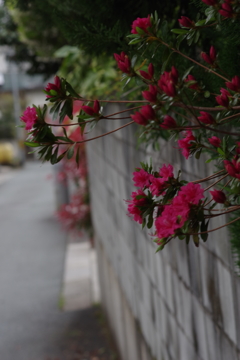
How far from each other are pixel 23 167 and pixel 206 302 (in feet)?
93.7

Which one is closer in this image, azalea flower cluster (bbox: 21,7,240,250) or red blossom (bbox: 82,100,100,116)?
azalea flower cluster (bbox: 21,7,240,250)

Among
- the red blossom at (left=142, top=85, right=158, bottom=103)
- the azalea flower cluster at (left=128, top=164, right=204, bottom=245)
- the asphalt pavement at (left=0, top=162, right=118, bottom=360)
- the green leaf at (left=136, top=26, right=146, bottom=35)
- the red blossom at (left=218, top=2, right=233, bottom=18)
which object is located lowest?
the asphalt pavement at (left=0, top=162, right=118, bottom=360)

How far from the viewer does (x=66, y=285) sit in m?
6.89

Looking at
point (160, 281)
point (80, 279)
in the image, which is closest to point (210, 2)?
point (160, 281)

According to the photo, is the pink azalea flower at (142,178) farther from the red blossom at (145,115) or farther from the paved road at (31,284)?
the paved road at (31,284)

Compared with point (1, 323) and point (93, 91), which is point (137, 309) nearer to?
point (93, 91)

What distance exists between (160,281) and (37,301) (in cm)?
410

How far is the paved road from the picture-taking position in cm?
521

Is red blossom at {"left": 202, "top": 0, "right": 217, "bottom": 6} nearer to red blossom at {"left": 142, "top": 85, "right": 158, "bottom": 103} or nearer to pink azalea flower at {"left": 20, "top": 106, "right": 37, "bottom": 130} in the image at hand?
red blossom at {"left": 142, "top": 85, "right": 158, "bottom": 103}

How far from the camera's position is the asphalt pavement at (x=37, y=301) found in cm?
509

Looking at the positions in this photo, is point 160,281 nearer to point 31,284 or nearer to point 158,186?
point 158,186

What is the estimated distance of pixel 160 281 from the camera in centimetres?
262

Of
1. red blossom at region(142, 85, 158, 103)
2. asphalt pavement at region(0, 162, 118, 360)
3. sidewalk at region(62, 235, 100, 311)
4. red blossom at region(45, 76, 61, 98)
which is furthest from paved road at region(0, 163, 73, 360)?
red blossom at region(142, 85, 158, 103)

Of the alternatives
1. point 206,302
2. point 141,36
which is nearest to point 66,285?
point 206,302
